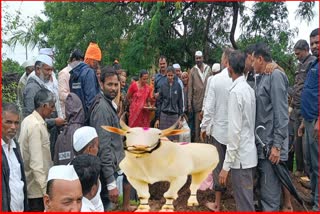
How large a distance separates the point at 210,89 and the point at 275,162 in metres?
1.02

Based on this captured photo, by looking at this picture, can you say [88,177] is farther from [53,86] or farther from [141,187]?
[53,86]

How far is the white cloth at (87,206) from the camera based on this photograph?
2623 millimetres

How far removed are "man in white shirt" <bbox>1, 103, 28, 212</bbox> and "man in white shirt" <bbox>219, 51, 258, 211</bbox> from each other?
1.63m

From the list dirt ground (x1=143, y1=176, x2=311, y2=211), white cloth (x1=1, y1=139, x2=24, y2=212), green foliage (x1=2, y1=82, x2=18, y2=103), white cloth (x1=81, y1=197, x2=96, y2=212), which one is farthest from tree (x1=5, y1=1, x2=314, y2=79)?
white cloth (x1=81, y1=197, x2=96, y2=212)

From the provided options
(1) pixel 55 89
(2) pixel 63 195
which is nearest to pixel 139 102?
(1) pixel 55 89

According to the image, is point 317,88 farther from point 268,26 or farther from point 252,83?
point 268,26

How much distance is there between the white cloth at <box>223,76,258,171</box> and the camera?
377cm

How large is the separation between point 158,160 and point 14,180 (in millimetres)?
1063

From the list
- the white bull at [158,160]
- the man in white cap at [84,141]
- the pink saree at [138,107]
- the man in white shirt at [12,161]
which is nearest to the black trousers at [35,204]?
the man in white shirt at [12,161]

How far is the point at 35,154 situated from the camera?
3.49m

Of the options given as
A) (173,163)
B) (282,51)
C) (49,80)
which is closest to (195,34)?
(282,51)

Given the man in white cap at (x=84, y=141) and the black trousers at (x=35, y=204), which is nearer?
the man in white cap at (x=84, y=141)

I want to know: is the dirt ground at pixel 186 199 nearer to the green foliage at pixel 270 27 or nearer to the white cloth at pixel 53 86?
the white cloth at pixel 53 86

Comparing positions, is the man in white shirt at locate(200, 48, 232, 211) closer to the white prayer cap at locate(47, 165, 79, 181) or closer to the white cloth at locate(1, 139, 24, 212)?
the white cloth at locate(1, 139, 24, 212)
